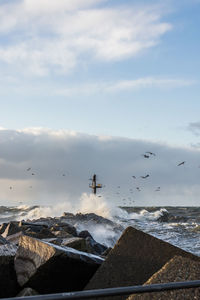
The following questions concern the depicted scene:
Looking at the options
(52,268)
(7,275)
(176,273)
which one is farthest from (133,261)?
(7,275)

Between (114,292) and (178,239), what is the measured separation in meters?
14.0

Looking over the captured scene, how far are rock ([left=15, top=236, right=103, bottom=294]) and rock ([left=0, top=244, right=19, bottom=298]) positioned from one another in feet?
0.48

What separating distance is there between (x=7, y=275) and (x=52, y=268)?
63cm

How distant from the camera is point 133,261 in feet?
13.7

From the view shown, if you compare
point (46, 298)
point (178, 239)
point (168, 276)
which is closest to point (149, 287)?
point (46, 298)

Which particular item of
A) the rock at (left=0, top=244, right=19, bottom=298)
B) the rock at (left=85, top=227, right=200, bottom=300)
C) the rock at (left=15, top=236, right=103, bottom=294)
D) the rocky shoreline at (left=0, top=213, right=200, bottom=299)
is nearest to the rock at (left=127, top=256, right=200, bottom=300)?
the rocky shoreline at (left=0, top=213, right=200, bottom=299)

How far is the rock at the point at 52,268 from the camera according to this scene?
4.19 metres

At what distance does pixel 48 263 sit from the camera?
4164 millimetres

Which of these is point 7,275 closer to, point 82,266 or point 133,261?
point 82,266

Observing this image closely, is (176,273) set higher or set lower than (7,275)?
higher

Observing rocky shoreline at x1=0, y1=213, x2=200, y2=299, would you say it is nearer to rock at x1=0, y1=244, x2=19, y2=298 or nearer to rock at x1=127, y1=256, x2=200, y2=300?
rock at x1=0, y1=244, x2=19, y2=298

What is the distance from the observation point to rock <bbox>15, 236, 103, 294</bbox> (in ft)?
13.8

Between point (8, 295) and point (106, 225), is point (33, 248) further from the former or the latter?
point (106, 225)

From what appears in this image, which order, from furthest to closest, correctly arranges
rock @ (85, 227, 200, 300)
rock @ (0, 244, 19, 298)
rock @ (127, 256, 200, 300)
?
rock @ (0, 244, 19, 298), rock @ (85, 227, 200, 300), rock @ (127, 256, 200, 300)
